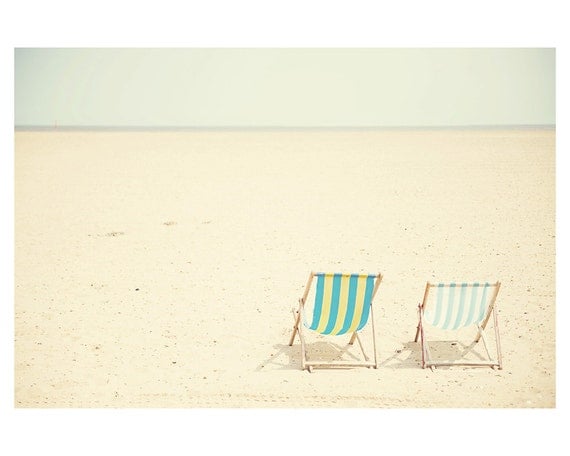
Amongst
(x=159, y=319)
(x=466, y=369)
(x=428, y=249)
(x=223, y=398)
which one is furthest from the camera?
(x=428, y=249)

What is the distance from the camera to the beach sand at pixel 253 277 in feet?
13.6

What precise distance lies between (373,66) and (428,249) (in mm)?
2459

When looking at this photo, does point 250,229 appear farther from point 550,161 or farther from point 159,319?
point 550,161

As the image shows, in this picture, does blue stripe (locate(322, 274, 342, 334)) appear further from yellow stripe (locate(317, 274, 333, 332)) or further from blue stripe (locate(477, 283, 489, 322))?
blue stripe (locate(477, 283, 489, 322))

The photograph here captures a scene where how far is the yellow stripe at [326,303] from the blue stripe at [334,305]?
0.07ft

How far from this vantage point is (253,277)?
6.26 m

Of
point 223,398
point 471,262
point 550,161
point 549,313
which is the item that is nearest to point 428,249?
point 471,262

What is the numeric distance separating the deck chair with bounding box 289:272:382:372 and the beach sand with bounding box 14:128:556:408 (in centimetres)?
12

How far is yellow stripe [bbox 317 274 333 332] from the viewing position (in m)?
4.34

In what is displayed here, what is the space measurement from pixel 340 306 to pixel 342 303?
0.03m

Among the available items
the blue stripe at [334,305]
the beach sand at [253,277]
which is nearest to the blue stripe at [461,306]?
the beach sand at [253,277]

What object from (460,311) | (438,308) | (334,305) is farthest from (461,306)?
(334,305)

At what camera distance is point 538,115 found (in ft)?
25.3

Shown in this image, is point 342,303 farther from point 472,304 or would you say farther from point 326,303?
point 472,304
